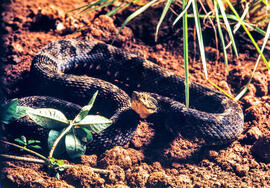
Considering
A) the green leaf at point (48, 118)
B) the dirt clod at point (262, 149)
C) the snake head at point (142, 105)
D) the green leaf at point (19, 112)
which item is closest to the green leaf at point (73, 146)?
the green leaf at point (48, 118)

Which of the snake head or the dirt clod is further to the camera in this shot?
the snake head

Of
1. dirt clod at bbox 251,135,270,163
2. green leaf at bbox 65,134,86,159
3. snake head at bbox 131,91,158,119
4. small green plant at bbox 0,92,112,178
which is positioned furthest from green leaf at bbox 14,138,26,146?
dirt clod at bbox 251,135,270,163

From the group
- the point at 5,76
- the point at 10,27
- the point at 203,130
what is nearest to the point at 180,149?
the point at 203,130

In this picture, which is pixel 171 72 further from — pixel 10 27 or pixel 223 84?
pixel 10 27

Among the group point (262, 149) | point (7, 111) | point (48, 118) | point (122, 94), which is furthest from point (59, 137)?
point (262, 149)

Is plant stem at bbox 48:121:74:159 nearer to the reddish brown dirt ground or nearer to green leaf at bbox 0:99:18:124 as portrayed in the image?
the reddish brown dirt ground

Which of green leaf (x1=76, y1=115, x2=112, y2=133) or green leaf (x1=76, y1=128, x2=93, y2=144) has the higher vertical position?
green leaf (x1=76, y1=115, x2=112, y2=133)

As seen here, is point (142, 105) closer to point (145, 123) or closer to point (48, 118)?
point (145, 123)

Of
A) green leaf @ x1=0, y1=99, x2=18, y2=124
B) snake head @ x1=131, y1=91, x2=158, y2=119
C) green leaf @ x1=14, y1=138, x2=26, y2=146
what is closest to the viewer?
green leaf @ x1=0, y1=99, x2=18, y2=124
